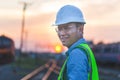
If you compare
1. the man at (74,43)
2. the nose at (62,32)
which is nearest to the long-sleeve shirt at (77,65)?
the man at (74,43)

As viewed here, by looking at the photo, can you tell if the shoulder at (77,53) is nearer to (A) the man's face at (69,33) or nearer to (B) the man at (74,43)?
(B) the man at (74,43)

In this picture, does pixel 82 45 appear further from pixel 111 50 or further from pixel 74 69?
pixel 111 50

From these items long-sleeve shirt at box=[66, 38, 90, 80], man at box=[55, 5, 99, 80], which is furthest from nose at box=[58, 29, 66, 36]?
long-sleeve shirt at box=[66, 38, 90, 80]

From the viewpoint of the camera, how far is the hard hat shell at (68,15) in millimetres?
3305

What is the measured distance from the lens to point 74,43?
3.41 m

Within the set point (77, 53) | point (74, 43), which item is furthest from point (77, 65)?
point (74, 43)

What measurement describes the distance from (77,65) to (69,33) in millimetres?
283

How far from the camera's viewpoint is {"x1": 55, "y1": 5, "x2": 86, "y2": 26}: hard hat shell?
10.8 feet

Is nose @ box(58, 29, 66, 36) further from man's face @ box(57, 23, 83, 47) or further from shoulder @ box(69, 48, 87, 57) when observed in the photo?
shoulder @ box(69, 48, 87, 57)

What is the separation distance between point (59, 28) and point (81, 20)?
0.54 ft

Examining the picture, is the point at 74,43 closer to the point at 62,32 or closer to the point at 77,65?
the point at 62,32

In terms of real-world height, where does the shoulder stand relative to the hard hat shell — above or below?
below

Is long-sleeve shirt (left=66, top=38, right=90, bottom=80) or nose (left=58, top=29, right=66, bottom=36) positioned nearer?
long-sleeve shirt (left=66, top=38, right=90, bottom=80)

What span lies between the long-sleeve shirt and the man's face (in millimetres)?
88
